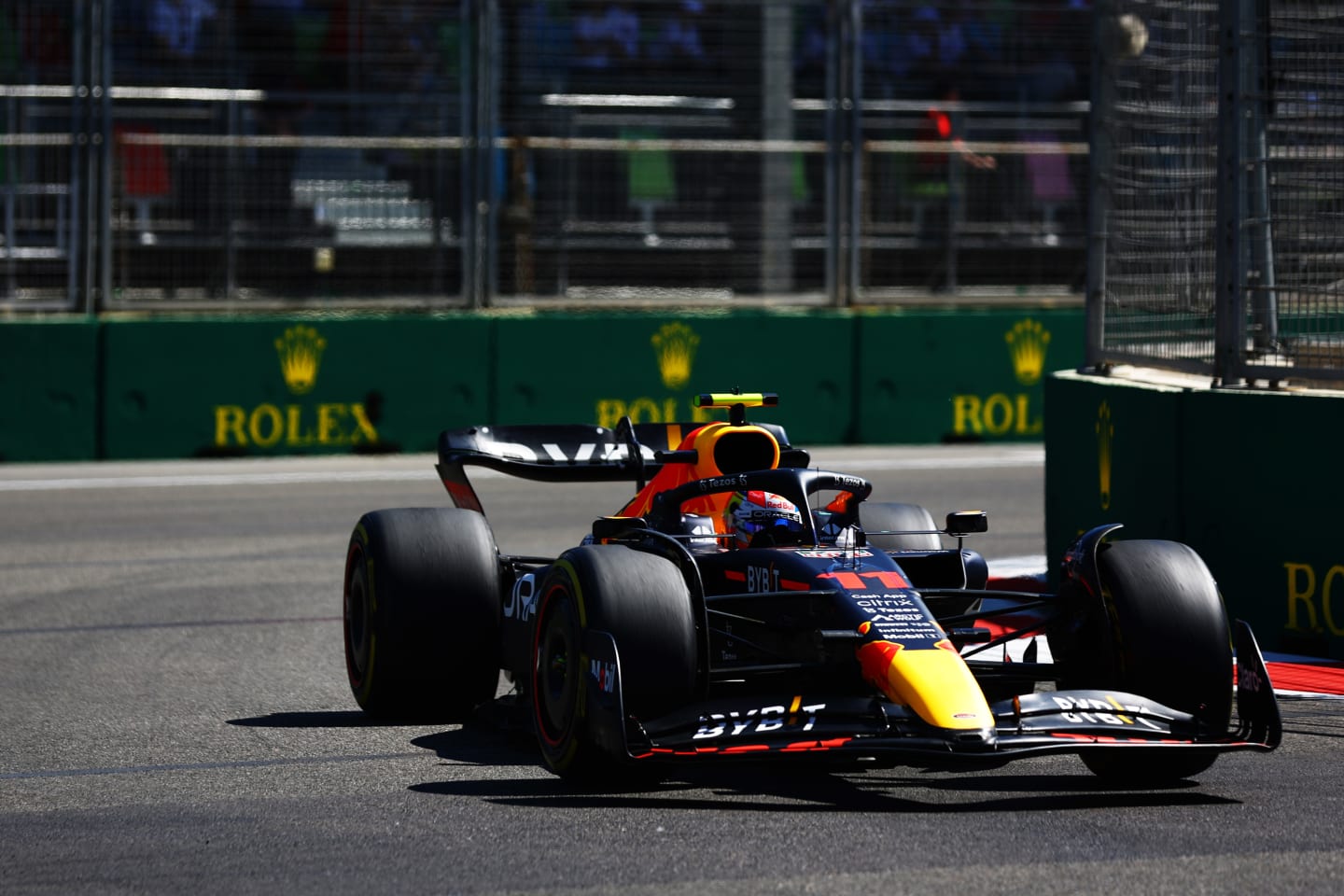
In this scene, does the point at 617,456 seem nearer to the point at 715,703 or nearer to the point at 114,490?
the point at 715,703

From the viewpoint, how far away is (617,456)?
8.67 m

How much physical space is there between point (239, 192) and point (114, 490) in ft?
11.7

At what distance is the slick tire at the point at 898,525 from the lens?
27.1 ft

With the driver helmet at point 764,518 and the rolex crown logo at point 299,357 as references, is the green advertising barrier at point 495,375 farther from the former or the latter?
the driver helmet at point 764,518

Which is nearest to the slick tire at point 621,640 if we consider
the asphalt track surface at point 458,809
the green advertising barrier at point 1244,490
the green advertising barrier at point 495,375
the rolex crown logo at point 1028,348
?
the asphalt track surface at point 458,809

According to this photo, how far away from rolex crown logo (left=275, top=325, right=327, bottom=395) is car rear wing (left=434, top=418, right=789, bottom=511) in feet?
28.5

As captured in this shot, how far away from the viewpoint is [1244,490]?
8.88 meters

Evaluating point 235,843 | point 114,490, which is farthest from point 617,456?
point 114,490

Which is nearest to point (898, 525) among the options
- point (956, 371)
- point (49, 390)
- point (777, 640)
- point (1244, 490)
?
point (1244, 490)

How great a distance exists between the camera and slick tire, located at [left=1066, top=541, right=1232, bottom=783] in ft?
20.6

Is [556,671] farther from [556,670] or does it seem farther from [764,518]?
[764,518]

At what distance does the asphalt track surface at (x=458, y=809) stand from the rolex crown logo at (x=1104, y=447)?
2313 millimetres

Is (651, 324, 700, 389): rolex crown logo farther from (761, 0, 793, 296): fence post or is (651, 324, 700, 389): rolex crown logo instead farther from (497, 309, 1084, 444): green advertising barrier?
(761, 0, 793, 296): fence post

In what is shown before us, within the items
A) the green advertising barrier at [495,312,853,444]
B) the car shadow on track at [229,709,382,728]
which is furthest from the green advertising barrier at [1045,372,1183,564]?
the green advertising barrier at [495,312,853,444]
